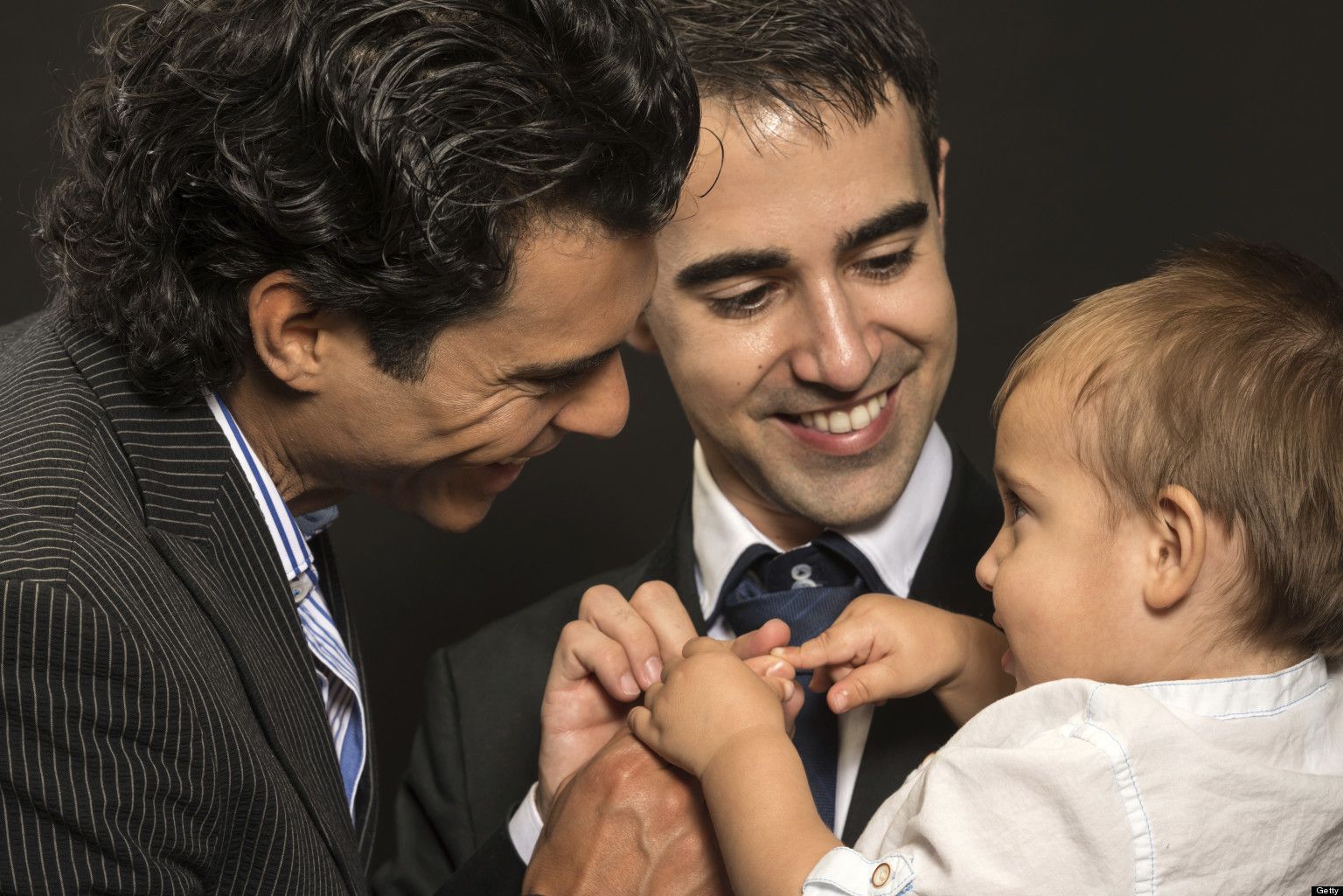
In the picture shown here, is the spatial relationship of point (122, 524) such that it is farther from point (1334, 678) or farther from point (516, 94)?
Answer: point (1334, 678)

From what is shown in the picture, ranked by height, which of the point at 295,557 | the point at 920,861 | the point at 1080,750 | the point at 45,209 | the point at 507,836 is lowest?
the point at 507,836

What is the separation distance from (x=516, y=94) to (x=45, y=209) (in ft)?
2.73

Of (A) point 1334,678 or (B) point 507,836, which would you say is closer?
(A) point 1334,678

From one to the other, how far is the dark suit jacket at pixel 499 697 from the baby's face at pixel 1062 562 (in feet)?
1.72

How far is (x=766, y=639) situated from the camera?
206 cm

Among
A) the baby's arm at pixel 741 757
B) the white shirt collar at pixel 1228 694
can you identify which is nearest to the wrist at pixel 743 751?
the baby's arm at pixel 741 757

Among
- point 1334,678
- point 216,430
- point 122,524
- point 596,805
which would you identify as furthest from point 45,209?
point 1334,678

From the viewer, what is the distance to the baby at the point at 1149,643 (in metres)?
1.58

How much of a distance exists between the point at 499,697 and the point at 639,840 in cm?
68

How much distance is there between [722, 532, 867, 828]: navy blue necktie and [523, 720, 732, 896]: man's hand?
0.21m

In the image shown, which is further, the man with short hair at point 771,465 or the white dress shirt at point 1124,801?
the man with short hair at point 771,465

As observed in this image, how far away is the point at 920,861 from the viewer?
5.30ft

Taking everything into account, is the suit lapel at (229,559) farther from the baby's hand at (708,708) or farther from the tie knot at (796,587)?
the tie knot at (796,587)

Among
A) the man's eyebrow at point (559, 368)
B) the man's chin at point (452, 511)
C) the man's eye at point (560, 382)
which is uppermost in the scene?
the man's eyebrow at point (559, 368)
